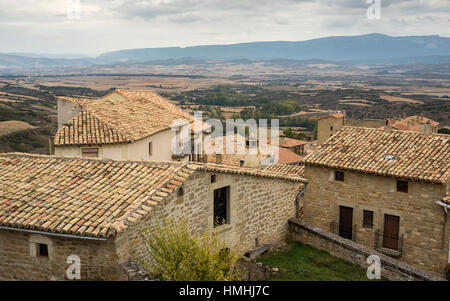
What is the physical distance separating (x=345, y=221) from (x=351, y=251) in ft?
16.4

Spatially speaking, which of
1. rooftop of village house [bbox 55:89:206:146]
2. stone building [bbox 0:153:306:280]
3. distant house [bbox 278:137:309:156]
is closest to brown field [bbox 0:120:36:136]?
distant house [bbox 278:137:309:156]

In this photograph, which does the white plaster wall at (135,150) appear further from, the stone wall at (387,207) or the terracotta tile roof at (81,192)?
the stone wall at (387,207)

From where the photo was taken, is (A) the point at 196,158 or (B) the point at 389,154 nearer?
(B) the point at 389,154

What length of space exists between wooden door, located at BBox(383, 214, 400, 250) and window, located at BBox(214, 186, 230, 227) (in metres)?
8.10

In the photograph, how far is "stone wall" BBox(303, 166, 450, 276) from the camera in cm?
1712

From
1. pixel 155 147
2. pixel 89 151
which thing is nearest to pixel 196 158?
pixel 155 147

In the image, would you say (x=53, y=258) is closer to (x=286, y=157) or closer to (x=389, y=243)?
(x=389, y=243)

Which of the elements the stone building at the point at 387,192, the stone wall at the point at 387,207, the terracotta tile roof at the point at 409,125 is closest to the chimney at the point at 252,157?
the stone building at the point at 387,192

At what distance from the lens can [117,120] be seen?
20703 mm

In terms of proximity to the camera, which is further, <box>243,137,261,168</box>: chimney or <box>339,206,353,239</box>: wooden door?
<box>243,137,261,168</box>: chimney

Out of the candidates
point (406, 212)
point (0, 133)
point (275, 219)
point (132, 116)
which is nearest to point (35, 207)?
point (275, 219)

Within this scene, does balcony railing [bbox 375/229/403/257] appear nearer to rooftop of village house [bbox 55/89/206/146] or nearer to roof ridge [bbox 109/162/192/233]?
roof ridge [bbox 109/162/192/233]
